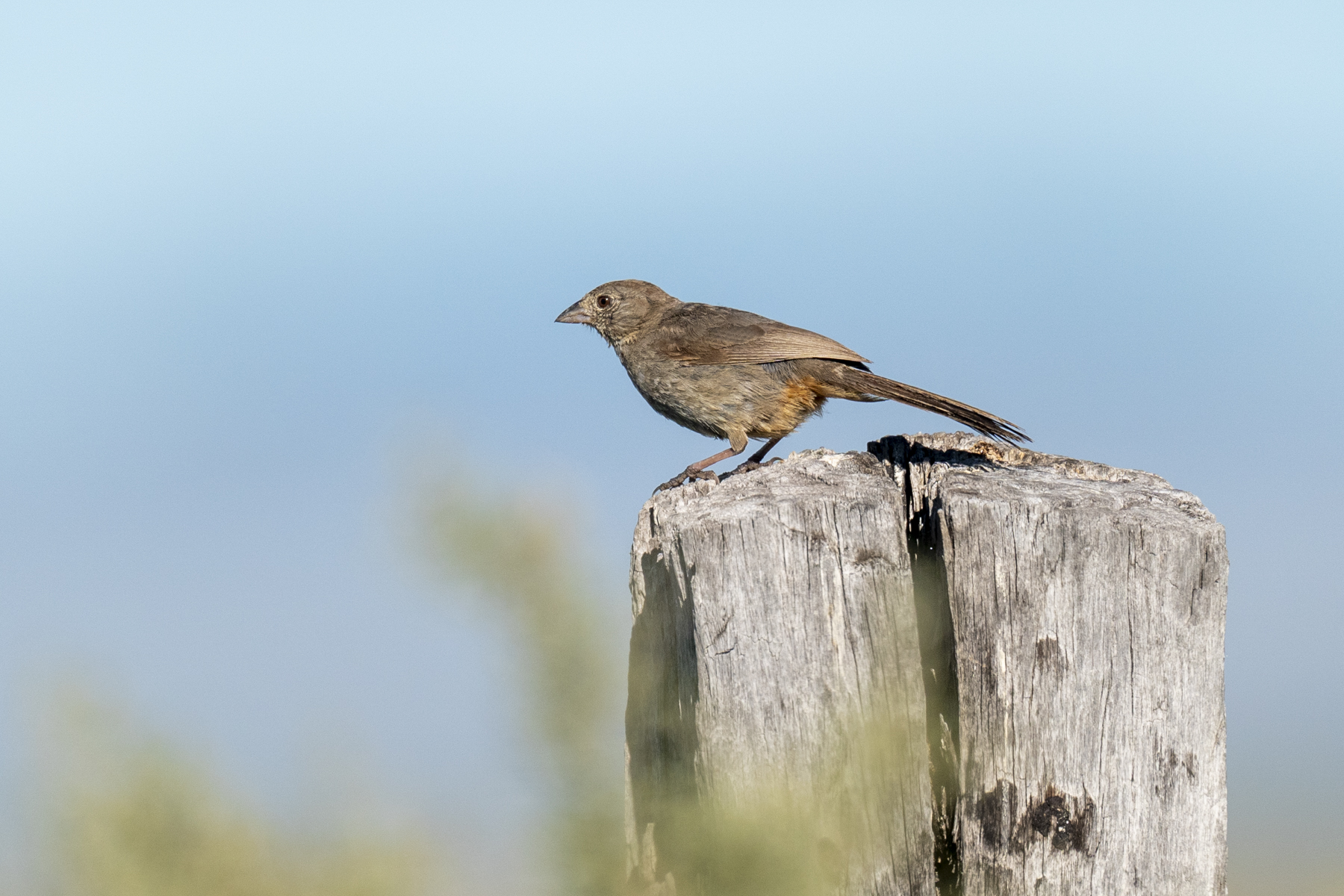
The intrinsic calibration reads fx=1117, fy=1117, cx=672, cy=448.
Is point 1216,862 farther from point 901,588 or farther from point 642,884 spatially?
point 642,884

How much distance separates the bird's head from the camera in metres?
7.14

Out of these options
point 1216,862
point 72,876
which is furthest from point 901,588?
point 72,876

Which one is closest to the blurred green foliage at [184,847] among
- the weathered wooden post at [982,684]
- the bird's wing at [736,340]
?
the weathered wooden post at [982,684]

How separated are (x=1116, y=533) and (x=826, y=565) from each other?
69cm

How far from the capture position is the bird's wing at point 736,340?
5.98 metres

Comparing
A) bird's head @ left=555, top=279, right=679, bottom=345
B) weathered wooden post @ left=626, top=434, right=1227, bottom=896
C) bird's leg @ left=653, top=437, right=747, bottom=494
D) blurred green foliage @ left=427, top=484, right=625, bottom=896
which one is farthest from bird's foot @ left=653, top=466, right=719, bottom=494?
blurred green foliage @ left=427, top=484, right=625, bottom=896

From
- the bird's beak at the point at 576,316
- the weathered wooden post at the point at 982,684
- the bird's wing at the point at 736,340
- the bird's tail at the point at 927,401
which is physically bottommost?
the weathered wooden post at the point at 982,684

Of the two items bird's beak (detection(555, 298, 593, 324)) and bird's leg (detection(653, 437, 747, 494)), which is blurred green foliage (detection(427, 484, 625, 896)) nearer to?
bird's leg (detection(653, 437, 747, 494))

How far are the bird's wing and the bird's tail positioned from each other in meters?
0.11

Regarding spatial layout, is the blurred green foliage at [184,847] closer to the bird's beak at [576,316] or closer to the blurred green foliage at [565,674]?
the blurred green foliage at [565,674]

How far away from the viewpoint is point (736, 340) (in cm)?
620

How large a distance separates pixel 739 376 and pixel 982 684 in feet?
12.3

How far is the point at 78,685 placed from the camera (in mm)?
995

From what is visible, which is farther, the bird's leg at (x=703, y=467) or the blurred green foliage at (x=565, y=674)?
the bird's leg at (x=703, y=467)
